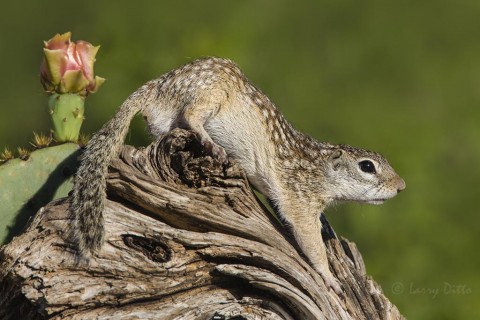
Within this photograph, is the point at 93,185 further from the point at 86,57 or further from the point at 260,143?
the point at 260,143

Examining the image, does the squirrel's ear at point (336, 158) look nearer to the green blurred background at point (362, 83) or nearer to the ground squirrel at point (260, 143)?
the ground squirrel at point (260, 143)

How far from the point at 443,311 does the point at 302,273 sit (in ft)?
12.5

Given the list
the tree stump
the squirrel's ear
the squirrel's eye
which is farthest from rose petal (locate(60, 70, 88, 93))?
the squirrel's eye

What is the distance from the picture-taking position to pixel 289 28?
52.6 feet

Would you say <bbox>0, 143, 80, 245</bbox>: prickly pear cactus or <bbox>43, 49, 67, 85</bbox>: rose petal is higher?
<bbox>43, 49, 67, 85</bbox>: rose petal

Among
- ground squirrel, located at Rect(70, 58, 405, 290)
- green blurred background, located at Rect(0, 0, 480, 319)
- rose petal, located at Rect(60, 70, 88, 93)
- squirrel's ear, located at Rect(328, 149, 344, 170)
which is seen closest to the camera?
rose petal, located at Rect(60, 70, 88, 93)

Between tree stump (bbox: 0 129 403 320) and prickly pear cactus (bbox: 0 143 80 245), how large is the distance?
1.94 ft

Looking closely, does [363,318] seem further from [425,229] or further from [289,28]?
[289,28]

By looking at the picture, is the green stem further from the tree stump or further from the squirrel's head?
the squirrel's head

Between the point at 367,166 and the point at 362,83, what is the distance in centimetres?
562

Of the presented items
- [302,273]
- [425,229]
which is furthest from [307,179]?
[425,229]

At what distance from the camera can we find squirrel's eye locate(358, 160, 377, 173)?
9047mm

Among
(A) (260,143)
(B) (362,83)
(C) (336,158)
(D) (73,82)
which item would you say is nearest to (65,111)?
(D) (73,82)

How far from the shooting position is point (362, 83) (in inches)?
573
